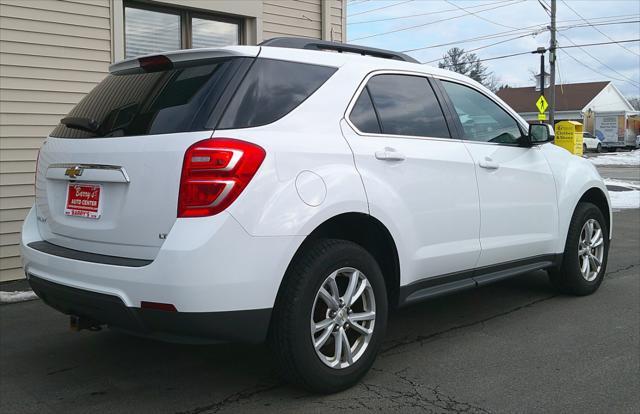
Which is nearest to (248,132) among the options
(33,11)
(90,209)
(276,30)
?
(90,209)

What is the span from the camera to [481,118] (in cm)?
461

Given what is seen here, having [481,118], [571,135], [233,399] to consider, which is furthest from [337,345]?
[571,135]

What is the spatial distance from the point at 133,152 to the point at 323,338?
1355 millimetres

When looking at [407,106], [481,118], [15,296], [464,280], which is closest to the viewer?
[407,106]

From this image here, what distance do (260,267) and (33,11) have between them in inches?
189

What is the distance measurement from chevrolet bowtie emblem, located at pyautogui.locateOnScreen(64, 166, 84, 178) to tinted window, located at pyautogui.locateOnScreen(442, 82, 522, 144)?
245 cm

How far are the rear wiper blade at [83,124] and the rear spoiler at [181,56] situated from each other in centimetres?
40

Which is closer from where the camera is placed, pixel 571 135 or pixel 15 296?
pixel 15 296

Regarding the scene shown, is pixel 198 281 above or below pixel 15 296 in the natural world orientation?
above

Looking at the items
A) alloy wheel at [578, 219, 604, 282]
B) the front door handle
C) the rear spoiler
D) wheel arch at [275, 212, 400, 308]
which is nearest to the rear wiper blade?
the rear spoiler

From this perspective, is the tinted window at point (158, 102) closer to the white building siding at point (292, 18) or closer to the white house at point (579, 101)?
the white building siding at point (292, 18)

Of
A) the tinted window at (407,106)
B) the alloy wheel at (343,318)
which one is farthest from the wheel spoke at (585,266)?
the alloy wheel at (343,318)

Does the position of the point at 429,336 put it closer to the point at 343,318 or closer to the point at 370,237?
the point at 370,237

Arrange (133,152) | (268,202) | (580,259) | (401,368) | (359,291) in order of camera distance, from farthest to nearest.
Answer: (580,259)
(401,368)
(359,291)
(133,152)
(268,202)
